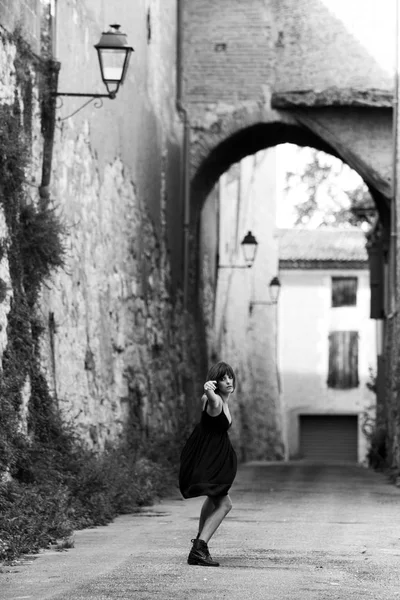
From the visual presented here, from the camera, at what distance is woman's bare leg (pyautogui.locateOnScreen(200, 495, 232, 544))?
25.3ft

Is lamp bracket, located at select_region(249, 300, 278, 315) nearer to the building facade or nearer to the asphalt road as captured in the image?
the building facade

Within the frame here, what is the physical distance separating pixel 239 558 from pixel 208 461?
0.60 metres

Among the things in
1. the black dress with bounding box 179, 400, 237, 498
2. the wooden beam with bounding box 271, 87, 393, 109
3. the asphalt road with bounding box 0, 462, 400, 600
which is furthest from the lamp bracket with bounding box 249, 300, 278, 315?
the black dress with bounding box 179, 400, 237, 498

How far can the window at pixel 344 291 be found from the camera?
146 feet

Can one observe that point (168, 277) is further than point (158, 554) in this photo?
Yes

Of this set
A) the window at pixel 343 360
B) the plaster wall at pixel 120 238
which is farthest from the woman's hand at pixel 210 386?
the window at pixel 343 360

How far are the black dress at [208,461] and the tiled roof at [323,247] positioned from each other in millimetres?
35725

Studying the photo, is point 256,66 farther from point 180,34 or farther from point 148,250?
point 148,250

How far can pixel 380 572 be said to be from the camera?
24.1 feet

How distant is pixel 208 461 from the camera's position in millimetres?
7949

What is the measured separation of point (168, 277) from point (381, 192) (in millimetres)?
3446

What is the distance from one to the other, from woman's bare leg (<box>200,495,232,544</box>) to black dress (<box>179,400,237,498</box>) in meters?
0.06

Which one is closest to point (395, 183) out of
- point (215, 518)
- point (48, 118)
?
point (48, 118)

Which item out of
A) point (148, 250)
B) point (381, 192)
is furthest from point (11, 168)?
point (381, 192)
